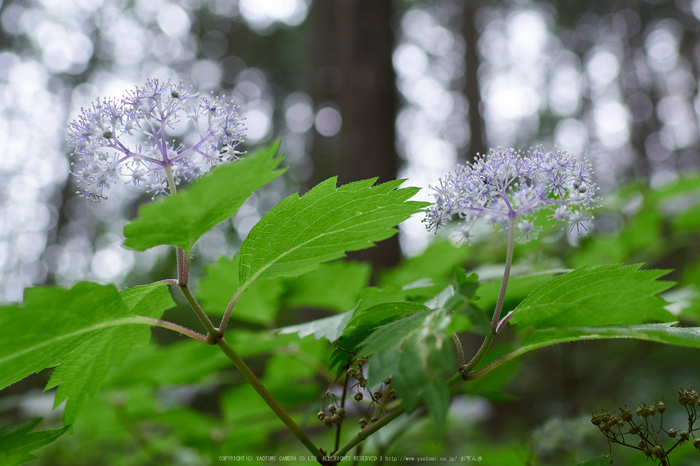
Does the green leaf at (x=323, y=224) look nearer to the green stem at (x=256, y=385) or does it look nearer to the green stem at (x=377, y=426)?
the green stem at (x=256, y=385)

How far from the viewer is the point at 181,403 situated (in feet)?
12.7

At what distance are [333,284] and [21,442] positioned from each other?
1359 mm

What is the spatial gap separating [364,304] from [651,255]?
361 cm

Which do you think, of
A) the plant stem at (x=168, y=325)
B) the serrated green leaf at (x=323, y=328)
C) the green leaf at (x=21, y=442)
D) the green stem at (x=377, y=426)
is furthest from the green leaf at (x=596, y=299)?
the green leaf at (x=21, y=442)

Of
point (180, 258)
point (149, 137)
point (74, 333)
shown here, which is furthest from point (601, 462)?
point (149, 137)

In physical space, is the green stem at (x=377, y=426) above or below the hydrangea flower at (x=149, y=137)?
below

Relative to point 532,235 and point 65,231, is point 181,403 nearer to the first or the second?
point 532,235

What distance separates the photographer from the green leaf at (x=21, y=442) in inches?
47.8

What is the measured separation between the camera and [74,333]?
43.7 inches

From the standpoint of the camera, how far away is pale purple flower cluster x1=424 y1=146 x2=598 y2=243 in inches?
49.0

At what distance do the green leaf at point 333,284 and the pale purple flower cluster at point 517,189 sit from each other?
1012 millimetres

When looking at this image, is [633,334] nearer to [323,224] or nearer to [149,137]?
[323,224]

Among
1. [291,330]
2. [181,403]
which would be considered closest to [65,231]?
[181,403]

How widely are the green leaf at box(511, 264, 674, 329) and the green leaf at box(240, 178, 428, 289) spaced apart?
41 cm
